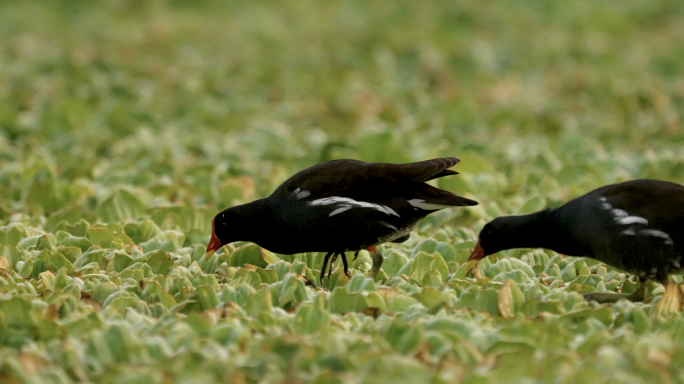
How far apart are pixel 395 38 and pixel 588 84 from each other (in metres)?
2.76

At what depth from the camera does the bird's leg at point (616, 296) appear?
4477 mm

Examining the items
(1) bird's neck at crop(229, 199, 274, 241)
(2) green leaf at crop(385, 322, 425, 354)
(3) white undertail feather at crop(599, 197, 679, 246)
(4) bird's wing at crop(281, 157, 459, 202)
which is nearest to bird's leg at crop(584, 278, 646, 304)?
(3) white undertail feather at crop(599, 197, 679, 246)

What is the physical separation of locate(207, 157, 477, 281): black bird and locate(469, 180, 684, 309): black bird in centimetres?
50

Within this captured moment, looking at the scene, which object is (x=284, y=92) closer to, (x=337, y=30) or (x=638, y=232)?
(x=337, y=30)

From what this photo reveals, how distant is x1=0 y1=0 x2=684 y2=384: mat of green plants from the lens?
11.8 feet

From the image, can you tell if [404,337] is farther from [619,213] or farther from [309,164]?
[309,164]

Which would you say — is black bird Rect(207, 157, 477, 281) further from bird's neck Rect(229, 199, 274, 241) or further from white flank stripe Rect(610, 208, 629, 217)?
white flank stripe Rect(610, 208, 629, 217)

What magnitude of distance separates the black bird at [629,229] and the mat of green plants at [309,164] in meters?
0.18

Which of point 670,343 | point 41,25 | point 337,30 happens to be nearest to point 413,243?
point 670,343

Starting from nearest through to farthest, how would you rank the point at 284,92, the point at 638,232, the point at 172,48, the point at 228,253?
1. the point at 638,232
2. the point at 228,253
3. the point at 284,92
4. the point at 172,48

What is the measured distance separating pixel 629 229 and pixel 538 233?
1.97ft

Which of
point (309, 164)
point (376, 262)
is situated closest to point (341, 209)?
point (376, 262)

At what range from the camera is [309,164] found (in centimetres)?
792

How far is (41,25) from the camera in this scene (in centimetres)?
1337
